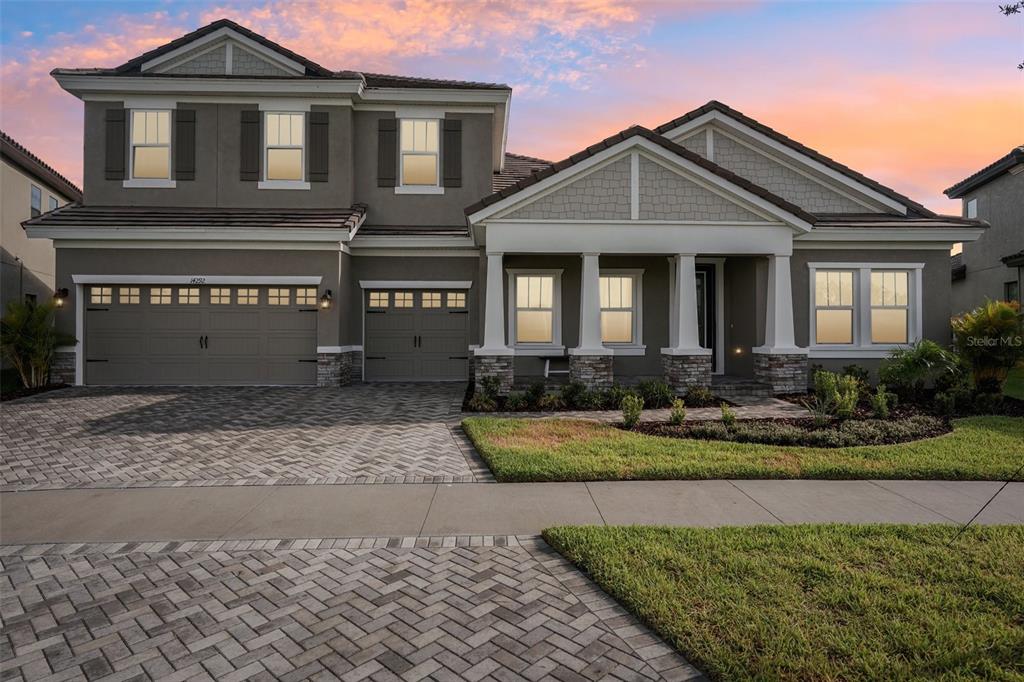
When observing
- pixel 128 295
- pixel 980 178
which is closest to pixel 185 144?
pixel 128 295

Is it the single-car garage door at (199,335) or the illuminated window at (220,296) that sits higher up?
the illuminated window at (220,296)

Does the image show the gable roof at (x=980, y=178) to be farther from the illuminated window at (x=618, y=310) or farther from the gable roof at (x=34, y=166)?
the gable roof at (x=34, y=166)

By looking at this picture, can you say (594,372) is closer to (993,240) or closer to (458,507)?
(458,507)

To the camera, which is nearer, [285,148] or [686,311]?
[686,311]

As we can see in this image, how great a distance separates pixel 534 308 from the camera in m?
15.2

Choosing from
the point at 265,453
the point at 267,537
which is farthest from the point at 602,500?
the point at 265,453

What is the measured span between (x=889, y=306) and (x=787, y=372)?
4.08 m

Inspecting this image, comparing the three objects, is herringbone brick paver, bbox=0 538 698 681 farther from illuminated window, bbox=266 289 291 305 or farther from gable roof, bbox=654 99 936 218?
gable roof, bbox=654 99 936 218

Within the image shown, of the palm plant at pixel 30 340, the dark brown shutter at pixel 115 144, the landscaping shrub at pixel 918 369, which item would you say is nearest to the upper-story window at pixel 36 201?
the dark brown shutter at pixel 115 144

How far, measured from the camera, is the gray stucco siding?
14.4 m

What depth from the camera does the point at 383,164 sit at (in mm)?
16328

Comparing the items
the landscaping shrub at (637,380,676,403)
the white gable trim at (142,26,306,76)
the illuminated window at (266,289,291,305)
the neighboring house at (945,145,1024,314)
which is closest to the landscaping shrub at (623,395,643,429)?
the landscaping shrub at (637,380,676,403)

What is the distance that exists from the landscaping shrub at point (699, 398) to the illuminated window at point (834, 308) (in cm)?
463

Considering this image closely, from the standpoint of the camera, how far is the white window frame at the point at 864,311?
14492mm
